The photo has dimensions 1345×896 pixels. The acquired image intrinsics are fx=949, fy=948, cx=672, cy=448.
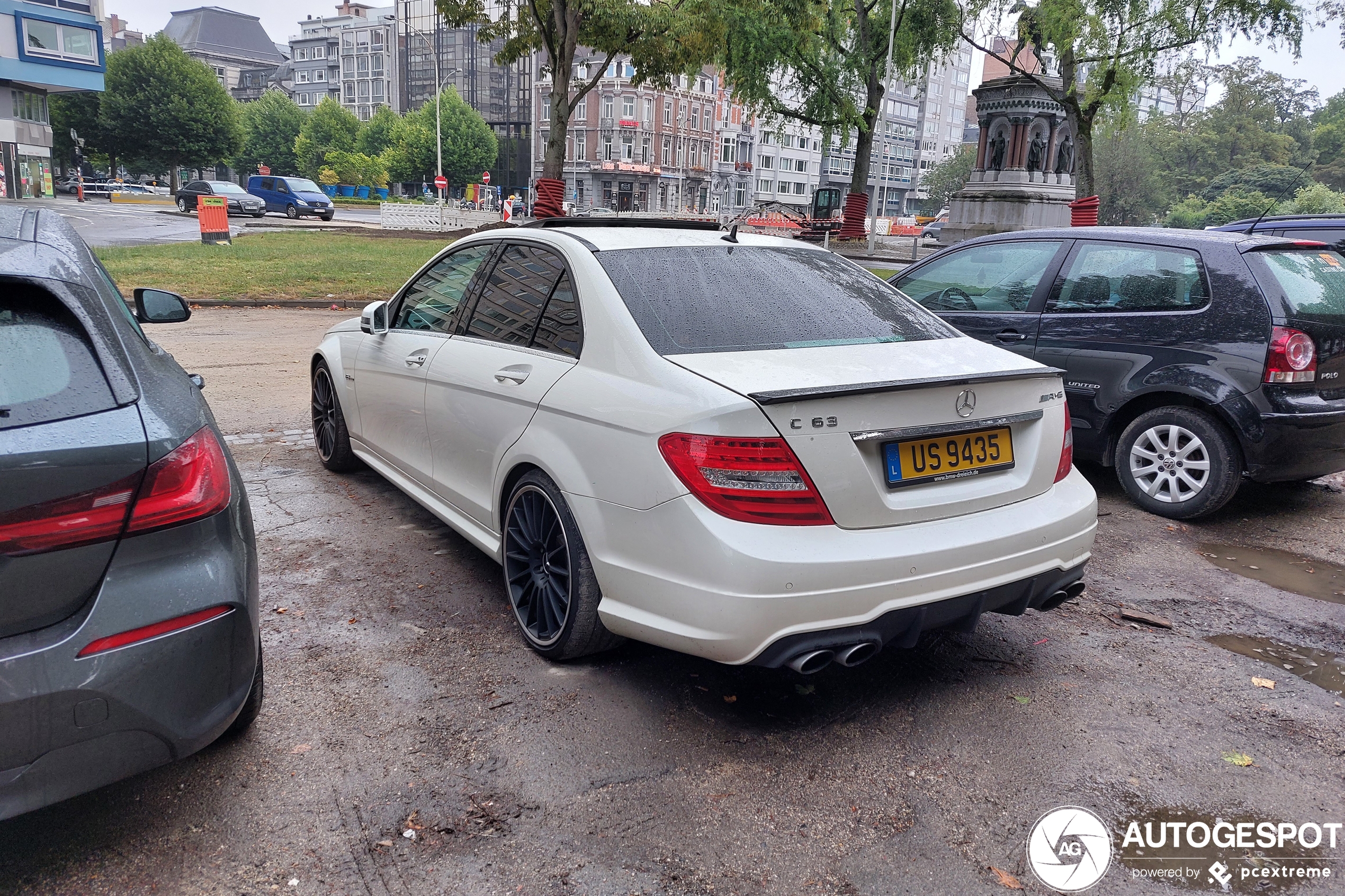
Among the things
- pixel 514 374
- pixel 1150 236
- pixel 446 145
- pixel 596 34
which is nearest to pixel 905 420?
pixel 514 374

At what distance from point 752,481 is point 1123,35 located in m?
26.9

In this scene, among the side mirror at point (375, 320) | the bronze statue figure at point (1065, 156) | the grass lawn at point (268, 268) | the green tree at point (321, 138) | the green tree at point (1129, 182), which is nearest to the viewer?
the side mirror at point (375, 320)

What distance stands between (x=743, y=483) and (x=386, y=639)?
1712 millimetres

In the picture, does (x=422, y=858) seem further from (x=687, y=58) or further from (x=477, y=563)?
(x=687, y=58)

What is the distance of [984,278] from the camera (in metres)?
6.32

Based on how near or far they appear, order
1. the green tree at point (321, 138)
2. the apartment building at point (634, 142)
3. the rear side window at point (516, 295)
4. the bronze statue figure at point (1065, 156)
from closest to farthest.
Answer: the rear side window at point (516, 295)
the bronze statue figure at point (1065, 156)
the apartment building at point (634, 142)
the green tree at point (321, 138)

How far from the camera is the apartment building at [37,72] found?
178 ft

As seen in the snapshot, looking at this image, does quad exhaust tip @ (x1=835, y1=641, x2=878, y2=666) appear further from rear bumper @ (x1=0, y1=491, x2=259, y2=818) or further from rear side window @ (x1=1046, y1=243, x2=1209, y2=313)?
rear side window @ (x1=1046, y1=243, x2=1209, y2=313)

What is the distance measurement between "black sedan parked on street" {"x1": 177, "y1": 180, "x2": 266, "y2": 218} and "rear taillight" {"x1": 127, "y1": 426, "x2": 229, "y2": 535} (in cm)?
4154

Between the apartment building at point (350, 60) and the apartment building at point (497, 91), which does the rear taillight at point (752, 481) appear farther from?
the apartment building at point (350, 60)

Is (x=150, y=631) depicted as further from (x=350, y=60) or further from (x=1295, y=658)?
(x=350, y=60)

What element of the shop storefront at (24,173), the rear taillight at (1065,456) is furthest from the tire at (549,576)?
the shop storefront at (24,173)

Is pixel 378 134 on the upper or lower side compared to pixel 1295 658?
upper

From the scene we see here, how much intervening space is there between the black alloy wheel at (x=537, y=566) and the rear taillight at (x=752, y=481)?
27.4 inches
